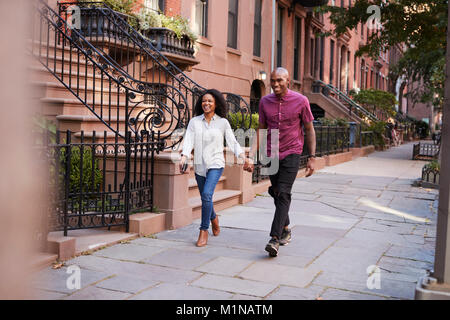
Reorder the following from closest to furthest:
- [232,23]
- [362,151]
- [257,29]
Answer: [232,23], [257,29], [362,151]

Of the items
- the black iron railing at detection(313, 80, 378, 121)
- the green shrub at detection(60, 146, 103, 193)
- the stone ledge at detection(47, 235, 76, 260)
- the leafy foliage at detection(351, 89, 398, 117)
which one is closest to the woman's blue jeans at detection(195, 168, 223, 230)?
the green shrub at detection(60, 146, 103, 193)

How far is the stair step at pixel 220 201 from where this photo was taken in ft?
25.6

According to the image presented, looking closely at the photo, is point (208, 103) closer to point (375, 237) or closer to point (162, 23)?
point (375, 237)

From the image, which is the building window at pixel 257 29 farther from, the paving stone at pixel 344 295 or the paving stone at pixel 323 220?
the paving stone at pixel 344 295

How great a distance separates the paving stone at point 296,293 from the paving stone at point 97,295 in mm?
1170

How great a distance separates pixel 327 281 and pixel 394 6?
14302mm

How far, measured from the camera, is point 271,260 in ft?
18.5

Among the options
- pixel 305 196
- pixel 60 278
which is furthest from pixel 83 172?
pixel 305 196

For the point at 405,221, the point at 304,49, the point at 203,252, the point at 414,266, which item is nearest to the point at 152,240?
the point at 203,252

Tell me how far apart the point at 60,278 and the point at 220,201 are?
402cm

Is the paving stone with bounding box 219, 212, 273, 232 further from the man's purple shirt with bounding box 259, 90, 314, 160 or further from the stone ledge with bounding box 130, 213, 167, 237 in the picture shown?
the man's purple shirt with bounding box 259, 90, 314, 160

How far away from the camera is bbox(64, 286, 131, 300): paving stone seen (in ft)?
14.0

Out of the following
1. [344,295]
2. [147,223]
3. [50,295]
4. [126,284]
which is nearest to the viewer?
[50,295]

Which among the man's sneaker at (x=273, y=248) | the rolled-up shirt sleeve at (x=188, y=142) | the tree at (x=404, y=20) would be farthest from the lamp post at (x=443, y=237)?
the tree at (x=404, y=20)
